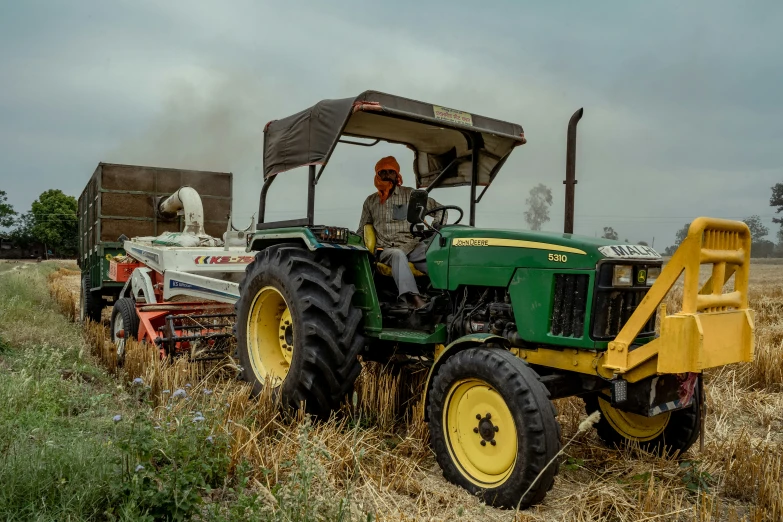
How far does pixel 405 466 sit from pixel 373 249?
5.78ft

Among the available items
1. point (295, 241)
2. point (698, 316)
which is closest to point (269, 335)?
point (295, 241)

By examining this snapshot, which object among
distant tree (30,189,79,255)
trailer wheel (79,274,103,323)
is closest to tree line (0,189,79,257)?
distant tree (30,189,79,255)

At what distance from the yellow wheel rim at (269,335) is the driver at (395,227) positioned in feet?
2.82

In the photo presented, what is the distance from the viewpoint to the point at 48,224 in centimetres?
6084

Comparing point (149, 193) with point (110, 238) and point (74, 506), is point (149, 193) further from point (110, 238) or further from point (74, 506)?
point (74, 506)

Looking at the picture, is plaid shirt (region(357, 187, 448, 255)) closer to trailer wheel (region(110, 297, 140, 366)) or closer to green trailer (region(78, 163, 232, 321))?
trailer wheel (region(110, 297, 140, 366))

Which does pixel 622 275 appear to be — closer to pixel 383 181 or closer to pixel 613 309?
pixel 613 309

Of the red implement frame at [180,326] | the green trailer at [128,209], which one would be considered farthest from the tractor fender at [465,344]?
the green trailer at [128,209]

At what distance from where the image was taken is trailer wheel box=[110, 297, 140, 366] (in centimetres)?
679

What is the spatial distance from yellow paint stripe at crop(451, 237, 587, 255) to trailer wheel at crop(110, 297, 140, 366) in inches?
163

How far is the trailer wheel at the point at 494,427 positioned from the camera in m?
3.14

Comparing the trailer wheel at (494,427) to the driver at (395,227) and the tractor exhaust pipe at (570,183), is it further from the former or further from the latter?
the tractor exhaust pipe at (570,183)

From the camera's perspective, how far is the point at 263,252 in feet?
16.4

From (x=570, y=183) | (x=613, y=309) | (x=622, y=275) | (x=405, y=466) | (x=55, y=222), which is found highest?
(x=55, y=222)
